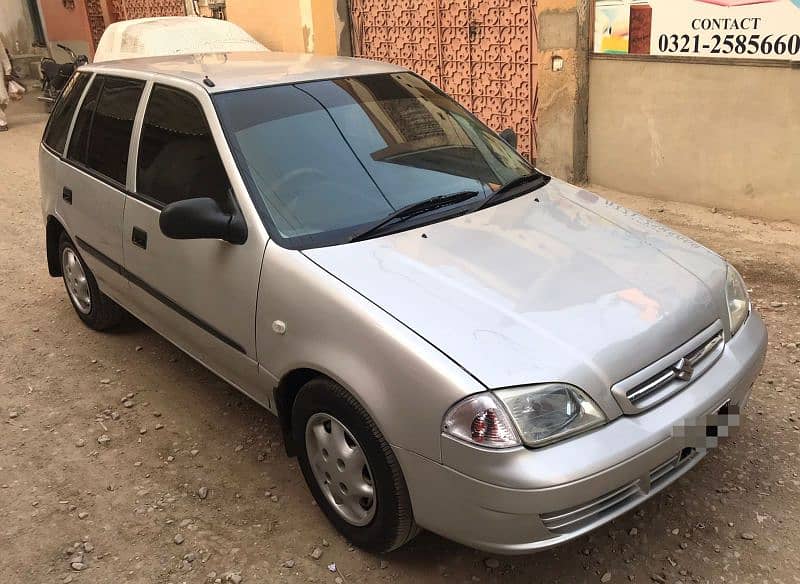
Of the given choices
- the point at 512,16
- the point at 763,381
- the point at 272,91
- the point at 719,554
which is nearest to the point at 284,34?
the point at 512,16

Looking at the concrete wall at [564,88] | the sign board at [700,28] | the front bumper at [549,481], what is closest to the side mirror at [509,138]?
the front bumper at [549,481]

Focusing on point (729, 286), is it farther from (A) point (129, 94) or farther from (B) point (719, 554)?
(A) point (129, 94)

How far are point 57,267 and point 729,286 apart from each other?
426 centimetres

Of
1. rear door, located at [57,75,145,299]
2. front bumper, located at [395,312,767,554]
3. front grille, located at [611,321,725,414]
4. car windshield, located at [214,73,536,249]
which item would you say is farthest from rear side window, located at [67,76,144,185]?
front grille, located at [611,321,725,414]

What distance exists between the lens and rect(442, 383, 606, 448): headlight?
224cm

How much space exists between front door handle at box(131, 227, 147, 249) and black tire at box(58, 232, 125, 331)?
937 millimetres

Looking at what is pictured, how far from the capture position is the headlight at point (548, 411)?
88.7 inches

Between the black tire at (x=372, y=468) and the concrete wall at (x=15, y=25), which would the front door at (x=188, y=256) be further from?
the concrete wall at (x=15, y=25)

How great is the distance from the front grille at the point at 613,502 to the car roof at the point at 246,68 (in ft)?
7.74

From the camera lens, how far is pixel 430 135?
363 centimetres

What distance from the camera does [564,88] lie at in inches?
282

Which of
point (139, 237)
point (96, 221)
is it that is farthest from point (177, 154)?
point (96, 221)

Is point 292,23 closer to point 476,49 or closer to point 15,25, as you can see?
point 476,49

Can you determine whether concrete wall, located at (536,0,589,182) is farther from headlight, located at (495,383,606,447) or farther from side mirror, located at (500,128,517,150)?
headlight, located at (495,383,606,447)
